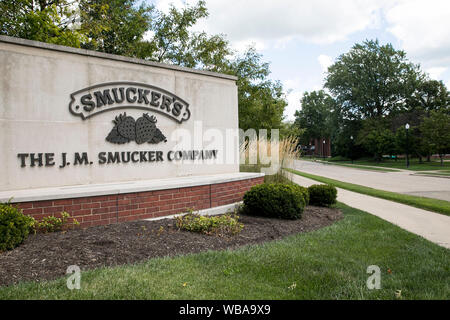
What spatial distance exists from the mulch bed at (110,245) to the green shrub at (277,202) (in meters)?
0.52

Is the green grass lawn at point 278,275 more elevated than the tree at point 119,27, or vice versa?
the tree at point 119,27

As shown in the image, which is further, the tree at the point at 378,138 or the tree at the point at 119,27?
the tree at the point at 378,138

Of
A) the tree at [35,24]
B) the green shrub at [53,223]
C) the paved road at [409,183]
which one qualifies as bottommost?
the paved road at [409,183]

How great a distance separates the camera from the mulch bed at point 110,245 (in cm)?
384

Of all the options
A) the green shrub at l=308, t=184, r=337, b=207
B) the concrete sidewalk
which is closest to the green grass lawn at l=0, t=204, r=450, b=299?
the concrete sidewalk

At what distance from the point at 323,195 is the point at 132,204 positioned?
503 cm

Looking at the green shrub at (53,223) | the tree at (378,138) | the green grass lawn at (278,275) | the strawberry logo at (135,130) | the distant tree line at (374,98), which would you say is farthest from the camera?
the distant tree line at (374,98)

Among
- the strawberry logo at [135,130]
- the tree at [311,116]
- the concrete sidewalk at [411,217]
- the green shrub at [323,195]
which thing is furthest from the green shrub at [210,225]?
the tree at [311,116]

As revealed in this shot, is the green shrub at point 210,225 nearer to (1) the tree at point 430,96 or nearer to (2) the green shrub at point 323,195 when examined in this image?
(2) the green shrub at point 323,195

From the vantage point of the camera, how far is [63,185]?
6.04 metres

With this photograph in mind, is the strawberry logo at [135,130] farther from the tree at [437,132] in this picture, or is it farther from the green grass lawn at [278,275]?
the tree at [437,132]

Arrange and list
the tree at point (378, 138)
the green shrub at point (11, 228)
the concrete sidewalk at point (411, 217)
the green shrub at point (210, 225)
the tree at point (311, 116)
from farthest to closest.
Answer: the tree at point (311, 116), the tree at point (378, 138), the concrete sidewalk at point (411, 217), the green shrub at point (210, 225), the green shrub at point (11, 228)
